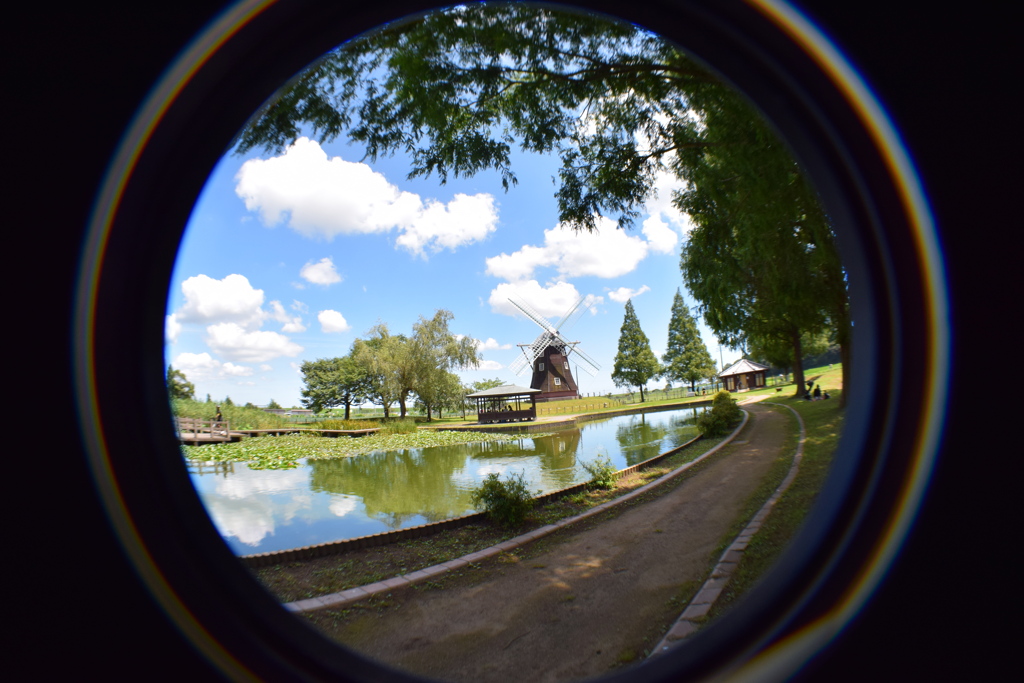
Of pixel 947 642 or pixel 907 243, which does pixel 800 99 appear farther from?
pixel 947 642

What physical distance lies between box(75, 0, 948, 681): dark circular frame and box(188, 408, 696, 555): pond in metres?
0.31

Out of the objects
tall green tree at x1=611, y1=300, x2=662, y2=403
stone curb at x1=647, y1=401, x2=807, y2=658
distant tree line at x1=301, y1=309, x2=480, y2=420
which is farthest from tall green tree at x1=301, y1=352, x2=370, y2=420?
stone curb at x1=647, y1=401, x2=807, y2=658

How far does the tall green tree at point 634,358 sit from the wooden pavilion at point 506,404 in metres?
7.15

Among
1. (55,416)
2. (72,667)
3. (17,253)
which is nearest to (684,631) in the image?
(72,667)

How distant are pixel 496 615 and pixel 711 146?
18.4 feet

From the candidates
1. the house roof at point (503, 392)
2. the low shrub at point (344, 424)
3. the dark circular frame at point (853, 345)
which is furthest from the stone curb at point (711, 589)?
the low shrub at point (344, 424)

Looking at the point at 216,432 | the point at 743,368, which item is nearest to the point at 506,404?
the point at 216,432

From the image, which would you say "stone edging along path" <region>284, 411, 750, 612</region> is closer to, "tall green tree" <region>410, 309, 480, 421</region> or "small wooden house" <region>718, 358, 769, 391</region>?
"tall green tree" <region>410, 309, 480, 421</region>

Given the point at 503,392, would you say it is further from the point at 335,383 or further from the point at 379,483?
the point at 379,483

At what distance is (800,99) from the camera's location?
1732 mm

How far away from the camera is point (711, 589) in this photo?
11.3 feet

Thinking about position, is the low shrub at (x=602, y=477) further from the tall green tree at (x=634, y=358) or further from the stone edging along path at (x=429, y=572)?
the tall green tree at (x=634, y=358)

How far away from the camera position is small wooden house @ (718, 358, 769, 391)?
39.3 metres

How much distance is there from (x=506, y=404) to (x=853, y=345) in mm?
26429
